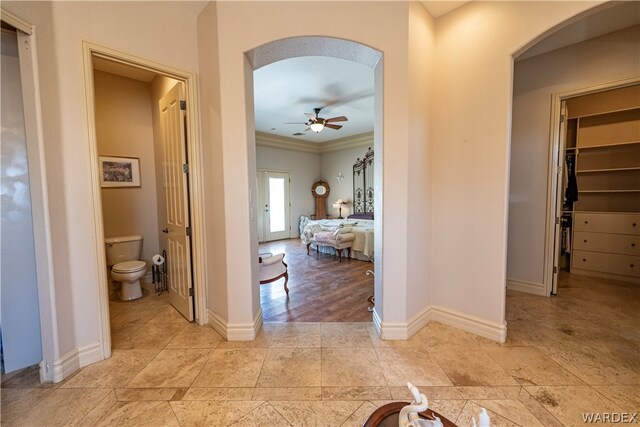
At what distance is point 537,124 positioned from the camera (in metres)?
3.07

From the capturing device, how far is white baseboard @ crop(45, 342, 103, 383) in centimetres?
178

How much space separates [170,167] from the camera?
2.75 m

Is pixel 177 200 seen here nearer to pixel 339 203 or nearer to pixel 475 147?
pixel 475 147

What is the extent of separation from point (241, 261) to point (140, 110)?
9.42 feet

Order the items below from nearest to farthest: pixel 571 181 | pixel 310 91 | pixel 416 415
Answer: pixel 416 415 → pixel 571 181 → pixel 310 91

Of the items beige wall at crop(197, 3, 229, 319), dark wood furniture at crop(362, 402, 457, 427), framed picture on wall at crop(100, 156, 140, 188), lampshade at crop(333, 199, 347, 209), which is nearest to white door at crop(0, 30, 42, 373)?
beige wall at crop(197, 3, 229, 319)

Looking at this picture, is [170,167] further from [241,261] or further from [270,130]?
[270,130]

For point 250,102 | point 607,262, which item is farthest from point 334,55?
point 607,262

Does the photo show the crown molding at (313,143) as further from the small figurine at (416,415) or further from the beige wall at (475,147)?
the small figurine at (416,415)

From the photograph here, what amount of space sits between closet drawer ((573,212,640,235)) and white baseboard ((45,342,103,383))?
5.87m

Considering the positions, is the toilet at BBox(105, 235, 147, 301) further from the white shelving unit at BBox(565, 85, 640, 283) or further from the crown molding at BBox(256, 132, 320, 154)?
the white shelving unit at BBox(565, 85, 640, 283)

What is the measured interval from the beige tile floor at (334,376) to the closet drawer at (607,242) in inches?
56.6

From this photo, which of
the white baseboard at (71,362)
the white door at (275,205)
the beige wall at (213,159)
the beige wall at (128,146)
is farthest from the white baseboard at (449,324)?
the white door at (275,205)

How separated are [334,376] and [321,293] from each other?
5.29ft
